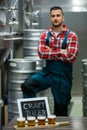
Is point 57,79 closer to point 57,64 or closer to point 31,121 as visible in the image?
point 57,64

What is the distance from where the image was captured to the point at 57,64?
156 inches

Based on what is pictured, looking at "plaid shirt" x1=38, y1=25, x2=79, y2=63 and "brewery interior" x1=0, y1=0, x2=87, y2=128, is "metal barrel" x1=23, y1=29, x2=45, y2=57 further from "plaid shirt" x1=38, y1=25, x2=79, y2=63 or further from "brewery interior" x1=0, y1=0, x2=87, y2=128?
"plaid shirt" x1=38, y1=25, x2=79, y2=63

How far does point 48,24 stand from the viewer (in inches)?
243

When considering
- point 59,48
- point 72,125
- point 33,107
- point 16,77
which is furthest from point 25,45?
point 72,125

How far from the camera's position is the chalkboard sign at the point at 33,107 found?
8.28 feet

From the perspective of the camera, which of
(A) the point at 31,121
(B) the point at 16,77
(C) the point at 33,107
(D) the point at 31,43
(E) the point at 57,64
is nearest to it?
(A) the point at 31,121

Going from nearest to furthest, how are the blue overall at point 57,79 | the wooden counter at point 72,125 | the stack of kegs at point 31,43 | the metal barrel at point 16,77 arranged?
the wooden counter at point 72,125 → the blue overall at point 57,79 → the metal barrel at point 16,77 → the stack of kegs at point 31,43

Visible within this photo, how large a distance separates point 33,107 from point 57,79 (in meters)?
1.46

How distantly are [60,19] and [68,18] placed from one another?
217 centimetres

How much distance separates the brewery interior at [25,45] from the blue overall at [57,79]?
0.21 m

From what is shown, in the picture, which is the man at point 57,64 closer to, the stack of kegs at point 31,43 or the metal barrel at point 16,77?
the metal barrel at point 16,77

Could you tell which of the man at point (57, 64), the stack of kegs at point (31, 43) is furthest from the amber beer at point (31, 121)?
the stack of kegs at point (31, 43)

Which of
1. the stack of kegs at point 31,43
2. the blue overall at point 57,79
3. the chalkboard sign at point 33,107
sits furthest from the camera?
the stack of kegs at point 31,43

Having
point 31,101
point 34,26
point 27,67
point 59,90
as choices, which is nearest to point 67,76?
point 59,90
